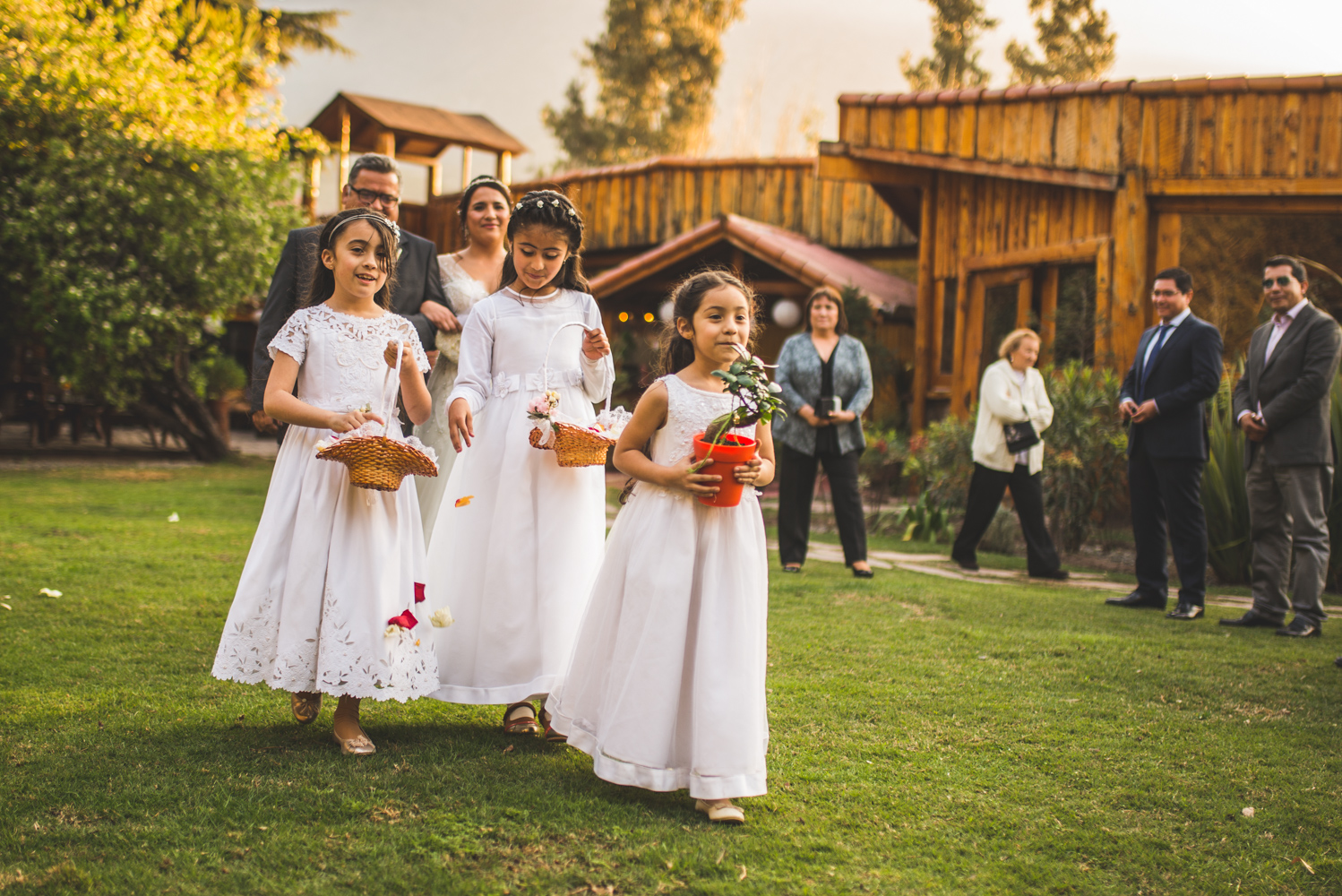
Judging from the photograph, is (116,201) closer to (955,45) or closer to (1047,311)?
(1047,311)

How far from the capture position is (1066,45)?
31.5 metres

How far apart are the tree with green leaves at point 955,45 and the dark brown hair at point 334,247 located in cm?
3258

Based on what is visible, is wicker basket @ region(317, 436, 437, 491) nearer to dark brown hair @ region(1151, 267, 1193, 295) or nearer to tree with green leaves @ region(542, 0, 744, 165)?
dark brown hair @ region(1151, 267, 1193, 295)

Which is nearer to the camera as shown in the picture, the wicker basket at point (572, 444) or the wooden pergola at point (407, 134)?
the wicker basket at point (572, 444)

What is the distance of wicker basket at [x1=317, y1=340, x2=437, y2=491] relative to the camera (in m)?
2.94

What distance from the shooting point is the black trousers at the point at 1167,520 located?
6.19m

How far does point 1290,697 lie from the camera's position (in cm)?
431

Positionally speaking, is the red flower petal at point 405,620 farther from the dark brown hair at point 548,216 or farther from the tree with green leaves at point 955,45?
the tree with green leaves at point 955,45

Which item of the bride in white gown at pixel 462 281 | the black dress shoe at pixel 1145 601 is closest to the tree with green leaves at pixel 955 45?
the black dress shoe at pixel 1145 601

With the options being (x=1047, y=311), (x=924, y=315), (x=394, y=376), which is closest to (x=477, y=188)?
(x=394, y=376)

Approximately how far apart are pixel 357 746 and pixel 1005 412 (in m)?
5.63

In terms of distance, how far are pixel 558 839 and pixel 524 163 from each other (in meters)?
34.9

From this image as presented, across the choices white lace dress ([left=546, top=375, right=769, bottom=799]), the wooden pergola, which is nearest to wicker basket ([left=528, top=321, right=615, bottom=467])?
white lace dress ([left=546, top=375, right=769, bottom=799])

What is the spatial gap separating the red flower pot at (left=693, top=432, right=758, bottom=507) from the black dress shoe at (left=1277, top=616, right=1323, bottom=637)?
4.22 metres
